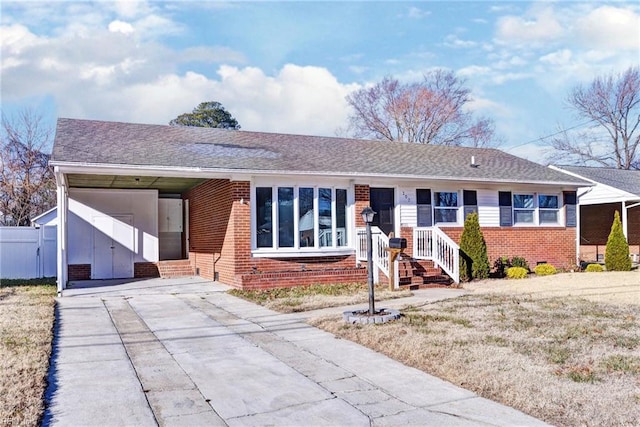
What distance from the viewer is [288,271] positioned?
13.6 metres

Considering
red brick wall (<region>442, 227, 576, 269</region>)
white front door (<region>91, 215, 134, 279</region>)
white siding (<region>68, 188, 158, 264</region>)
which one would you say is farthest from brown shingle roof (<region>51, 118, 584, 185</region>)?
white front door (<region>91, 215, 134, 279</region>)

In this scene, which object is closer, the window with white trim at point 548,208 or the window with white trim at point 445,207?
the window with white trim at point 445,207

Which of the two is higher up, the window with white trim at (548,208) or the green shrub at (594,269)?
the window with white trim at (548,208)

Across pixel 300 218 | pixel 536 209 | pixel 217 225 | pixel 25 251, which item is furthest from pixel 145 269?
pixel 536 209

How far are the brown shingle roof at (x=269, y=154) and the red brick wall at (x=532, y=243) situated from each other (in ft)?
5.33

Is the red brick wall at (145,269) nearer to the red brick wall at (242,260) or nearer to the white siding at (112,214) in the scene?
the white siding at (112,214)

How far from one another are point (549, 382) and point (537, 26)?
1500 centimetres

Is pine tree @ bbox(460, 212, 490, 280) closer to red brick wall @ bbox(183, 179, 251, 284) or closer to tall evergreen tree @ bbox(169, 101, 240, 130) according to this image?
red brick wall @ bbox(183, 179, 251, 284)

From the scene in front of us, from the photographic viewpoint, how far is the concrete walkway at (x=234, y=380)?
4410 mm

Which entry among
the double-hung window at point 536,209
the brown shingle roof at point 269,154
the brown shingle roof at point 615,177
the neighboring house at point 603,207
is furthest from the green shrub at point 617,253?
the brown shingle roof at point 615,177

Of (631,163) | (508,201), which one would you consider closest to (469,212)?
(508,201)

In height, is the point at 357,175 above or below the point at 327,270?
above

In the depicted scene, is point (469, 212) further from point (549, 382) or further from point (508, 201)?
point (549, 382)

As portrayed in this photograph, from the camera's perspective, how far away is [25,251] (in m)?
16.6
